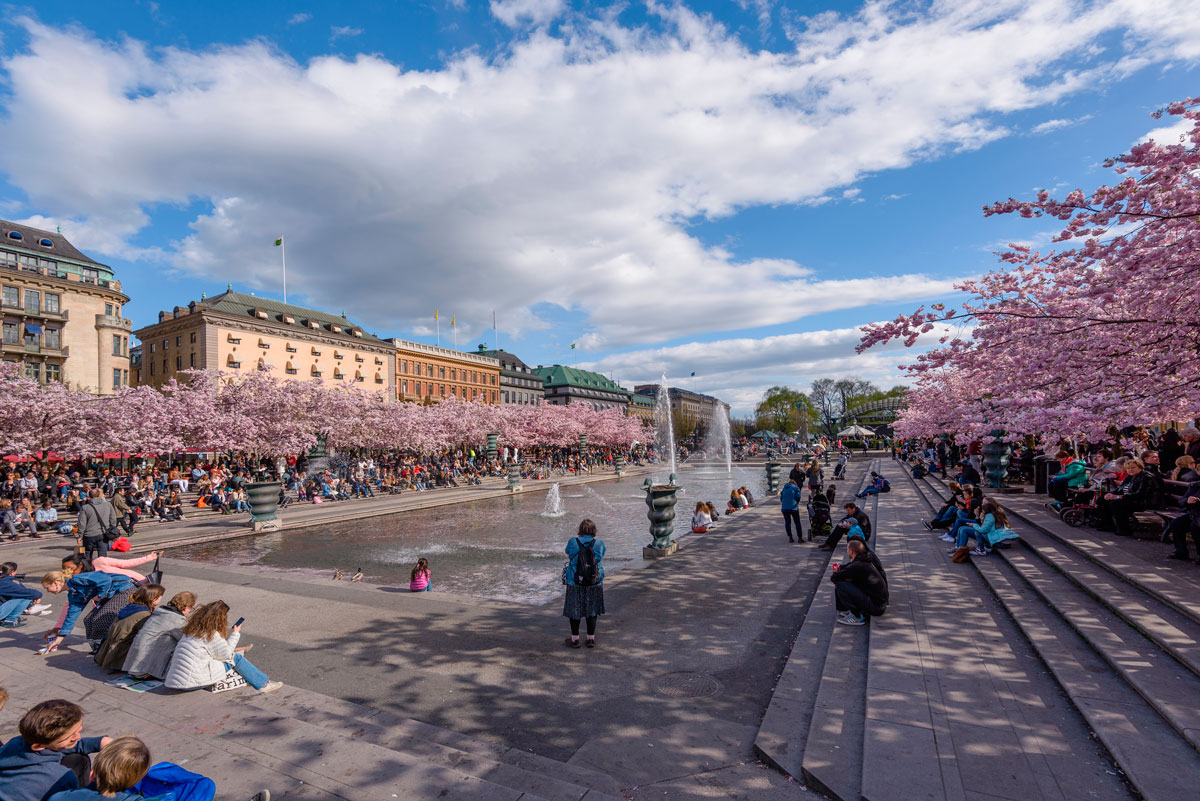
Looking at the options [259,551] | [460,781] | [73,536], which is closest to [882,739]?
[460,781]

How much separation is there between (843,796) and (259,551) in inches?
634

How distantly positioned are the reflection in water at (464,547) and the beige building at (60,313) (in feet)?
151

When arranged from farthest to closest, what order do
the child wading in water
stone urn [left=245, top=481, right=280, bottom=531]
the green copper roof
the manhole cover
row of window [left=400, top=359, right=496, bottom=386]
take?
the green copper roof → row of window [left=400, top=359, right=496, bottom=386] → stone urn [left=245, top=481, right=280, bottom=531] → the child wading in water → the manhole cover

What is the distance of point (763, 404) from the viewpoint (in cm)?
12588

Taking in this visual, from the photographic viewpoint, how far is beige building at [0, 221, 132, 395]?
5091cm

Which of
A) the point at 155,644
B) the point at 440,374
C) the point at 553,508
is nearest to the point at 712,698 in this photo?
the point at 155,644

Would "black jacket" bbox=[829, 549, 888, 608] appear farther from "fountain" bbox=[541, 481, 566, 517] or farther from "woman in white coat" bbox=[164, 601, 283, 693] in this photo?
"fountain" bbox=[541, 481, 566, 517]

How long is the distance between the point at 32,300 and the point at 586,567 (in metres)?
A: 68.8

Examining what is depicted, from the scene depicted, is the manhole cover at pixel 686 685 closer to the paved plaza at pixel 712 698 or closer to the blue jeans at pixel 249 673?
the paved plaza at pixel 712 698

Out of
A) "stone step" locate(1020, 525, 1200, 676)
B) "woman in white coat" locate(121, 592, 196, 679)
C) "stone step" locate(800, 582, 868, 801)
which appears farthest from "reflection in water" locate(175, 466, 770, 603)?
"stone step" locate(1020, 525, 1200, 676)

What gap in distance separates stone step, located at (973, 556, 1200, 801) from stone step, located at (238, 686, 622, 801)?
3.66 m

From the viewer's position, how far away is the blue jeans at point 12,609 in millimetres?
8548

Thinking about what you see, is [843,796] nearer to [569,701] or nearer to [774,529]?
[569,701]

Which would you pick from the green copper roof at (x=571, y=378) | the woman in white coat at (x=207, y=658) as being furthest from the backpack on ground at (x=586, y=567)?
the green copper roof at (x=571, y=378)
